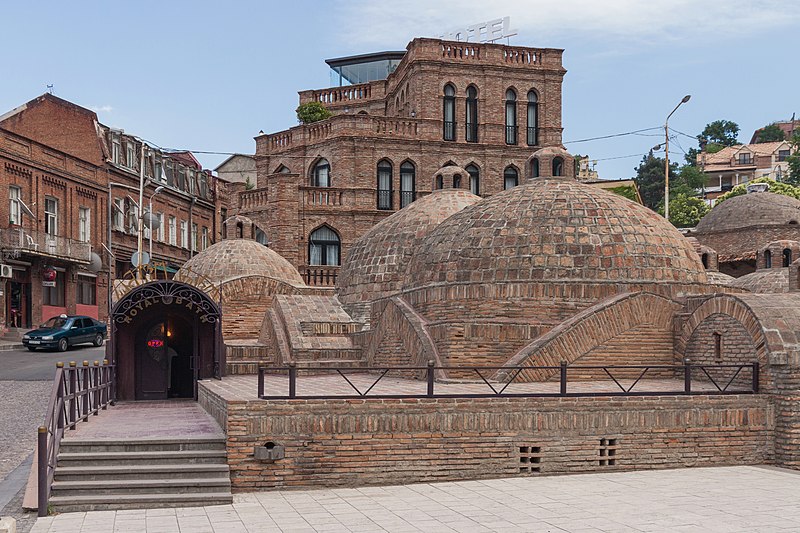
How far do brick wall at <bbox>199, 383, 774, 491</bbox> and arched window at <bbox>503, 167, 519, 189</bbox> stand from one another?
28892 millimetres

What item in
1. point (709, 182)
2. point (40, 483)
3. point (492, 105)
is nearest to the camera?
point (40, 483)

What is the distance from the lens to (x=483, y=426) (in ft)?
46.8

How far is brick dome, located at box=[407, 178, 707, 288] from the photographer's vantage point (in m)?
20.6

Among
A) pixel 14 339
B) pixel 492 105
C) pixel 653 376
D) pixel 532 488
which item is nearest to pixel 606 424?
pixel 532 488

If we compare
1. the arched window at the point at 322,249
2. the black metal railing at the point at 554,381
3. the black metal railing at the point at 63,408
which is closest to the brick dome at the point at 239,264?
the arched window at the point at 322,249

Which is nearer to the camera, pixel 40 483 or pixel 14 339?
pixel 40 483

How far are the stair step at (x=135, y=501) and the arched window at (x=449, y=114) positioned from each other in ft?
107

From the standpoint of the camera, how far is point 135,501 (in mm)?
12133

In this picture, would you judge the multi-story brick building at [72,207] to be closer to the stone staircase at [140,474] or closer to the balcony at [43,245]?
the balcony at [43,245]

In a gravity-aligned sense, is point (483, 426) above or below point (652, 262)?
below

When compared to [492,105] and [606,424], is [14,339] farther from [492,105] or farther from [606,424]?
[606,424]

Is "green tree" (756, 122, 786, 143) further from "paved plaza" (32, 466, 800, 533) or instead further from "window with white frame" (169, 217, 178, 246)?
"paved plaza" (32, 466, 800, 533)

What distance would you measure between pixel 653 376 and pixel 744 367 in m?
2.89

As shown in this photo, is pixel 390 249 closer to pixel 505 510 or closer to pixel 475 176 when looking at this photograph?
pixel 475 176
